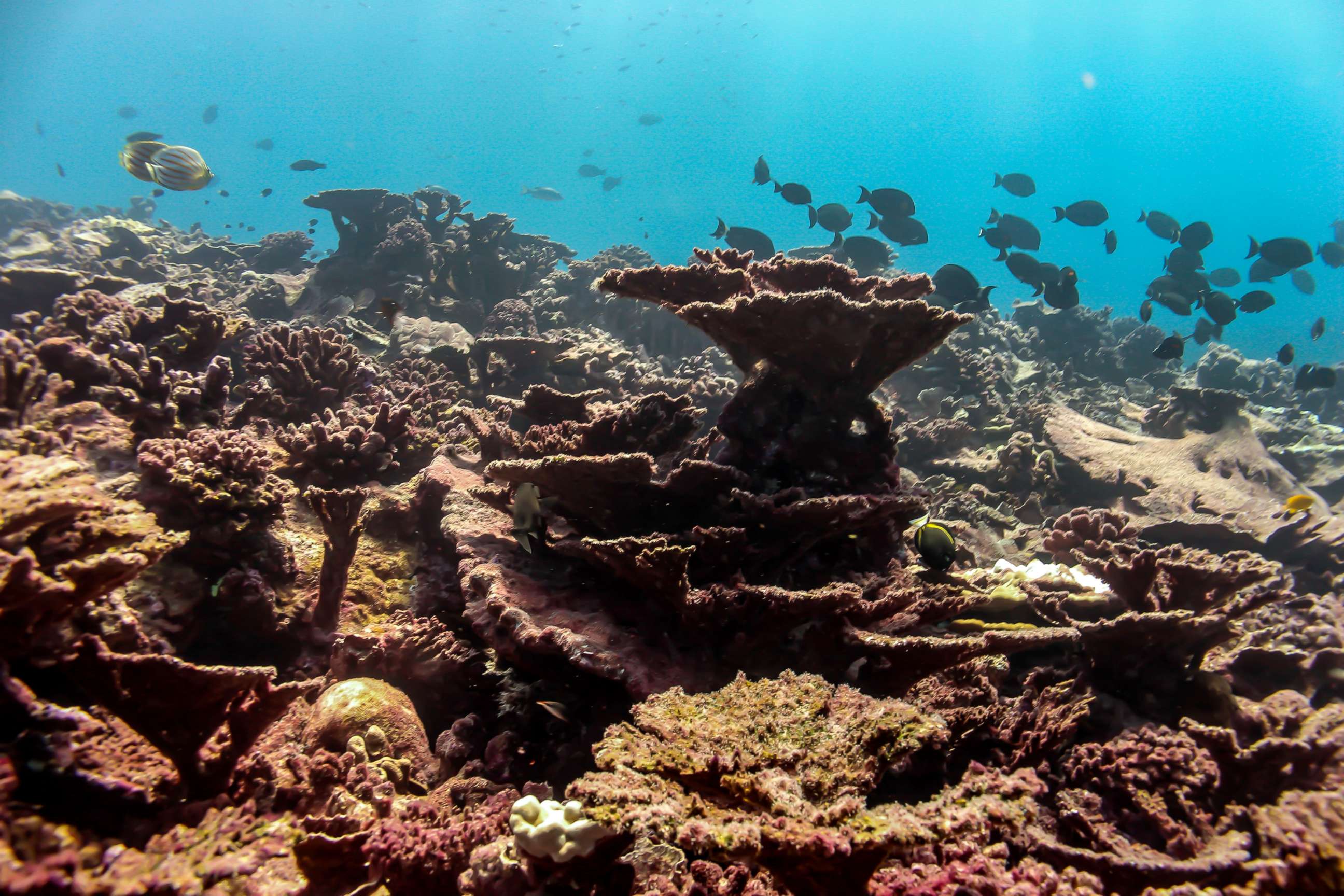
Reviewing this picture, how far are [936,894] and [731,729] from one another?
2.60 feet

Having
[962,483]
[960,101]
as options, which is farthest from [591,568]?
[960,101]

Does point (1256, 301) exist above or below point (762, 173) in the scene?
below

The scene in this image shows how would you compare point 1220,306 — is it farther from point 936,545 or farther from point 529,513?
point 529,513

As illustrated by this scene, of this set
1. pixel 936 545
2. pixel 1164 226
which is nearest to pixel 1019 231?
pixel 1164 226

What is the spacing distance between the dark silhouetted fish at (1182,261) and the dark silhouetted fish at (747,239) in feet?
27.7

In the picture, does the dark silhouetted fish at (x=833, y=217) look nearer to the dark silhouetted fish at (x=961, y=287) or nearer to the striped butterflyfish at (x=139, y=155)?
the dark silhouetted fish at (x=961, y=287)

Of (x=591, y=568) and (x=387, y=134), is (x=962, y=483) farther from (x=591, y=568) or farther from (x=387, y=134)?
(x=387, y=134)

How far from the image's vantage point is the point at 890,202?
36.2 ft

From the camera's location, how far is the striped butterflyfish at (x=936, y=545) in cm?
364

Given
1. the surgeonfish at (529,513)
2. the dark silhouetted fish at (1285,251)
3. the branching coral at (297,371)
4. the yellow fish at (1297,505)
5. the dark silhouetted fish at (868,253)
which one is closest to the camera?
the surgeonfish at (529,513)

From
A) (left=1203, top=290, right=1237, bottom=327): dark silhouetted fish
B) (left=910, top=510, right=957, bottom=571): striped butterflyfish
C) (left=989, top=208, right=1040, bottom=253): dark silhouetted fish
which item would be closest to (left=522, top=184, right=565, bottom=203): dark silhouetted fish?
(left=989, top=208, right=1040, bottom=253): dark silhouetted fish

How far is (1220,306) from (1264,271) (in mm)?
4689

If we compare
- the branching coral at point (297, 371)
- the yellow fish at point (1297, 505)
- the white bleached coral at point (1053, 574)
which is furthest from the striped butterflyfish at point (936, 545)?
the yellow fish at point (1297, 505)

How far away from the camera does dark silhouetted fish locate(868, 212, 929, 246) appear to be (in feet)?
37.1
